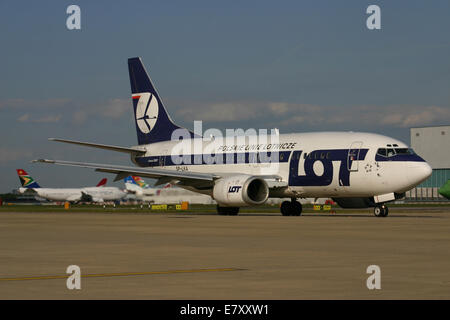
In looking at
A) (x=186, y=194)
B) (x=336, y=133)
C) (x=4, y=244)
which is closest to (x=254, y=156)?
(x=336, y=133)

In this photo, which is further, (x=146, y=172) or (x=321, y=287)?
(x=146, y=172)

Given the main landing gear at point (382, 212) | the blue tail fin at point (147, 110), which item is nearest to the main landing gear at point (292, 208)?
the main landing gear at point (382, 212)

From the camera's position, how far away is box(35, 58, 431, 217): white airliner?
1481 inches

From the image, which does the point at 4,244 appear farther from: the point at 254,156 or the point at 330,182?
the point at 254,156

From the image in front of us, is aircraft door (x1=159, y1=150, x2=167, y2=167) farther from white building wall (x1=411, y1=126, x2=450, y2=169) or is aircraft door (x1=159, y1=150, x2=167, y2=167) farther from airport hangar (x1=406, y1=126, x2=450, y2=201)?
white building wall (x1=411, y1=126, x2=450, y2=169)

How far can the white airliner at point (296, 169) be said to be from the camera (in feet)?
123

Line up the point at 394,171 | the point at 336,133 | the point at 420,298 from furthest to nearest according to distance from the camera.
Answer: the point at 336,133 → the point at 394,171 → the point at 420,298

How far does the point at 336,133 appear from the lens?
4053cm

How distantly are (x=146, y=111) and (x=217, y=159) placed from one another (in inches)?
289

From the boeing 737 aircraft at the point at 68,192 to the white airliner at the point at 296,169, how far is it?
7448 cm

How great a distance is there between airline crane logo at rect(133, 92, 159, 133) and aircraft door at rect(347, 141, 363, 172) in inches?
613

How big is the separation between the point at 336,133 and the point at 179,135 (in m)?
12.1

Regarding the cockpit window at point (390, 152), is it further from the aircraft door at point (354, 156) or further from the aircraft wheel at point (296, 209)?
the aircraft wheel at point (296, 209)

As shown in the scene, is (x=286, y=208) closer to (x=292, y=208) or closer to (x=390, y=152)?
(x=292, y=208)
